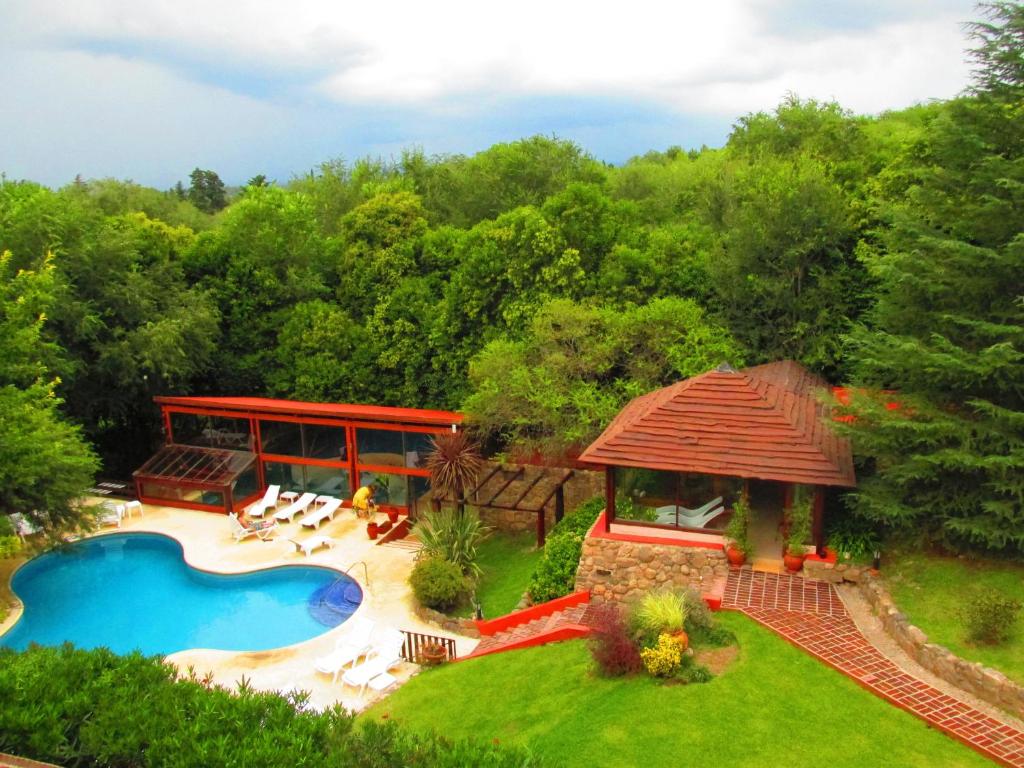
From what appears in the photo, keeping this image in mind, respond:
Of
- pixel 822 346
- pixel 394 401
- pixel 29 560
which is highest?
pixel 822 346

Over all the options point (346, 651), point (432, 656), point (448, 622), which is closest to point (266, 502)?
point (448, 622)

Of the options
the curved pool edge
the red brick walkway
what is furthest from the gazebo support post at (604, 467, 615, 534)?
the curved pool edge

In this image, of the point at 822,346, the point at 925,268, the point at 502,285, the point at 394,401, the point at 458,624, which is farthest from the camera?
the point at 394,401

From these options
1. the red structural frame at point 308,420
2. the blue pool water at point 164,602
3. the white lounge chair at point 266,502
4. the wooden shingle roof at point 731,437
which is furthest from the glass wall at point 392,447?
the wooden shingle roof at point 731,437

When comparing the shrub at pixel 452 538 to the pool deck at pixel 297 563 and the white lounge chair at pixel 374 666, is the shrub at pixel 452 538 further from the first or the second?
the white lounge chair at pixel 374 666

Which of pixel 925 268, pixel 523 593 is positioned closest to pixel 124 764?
pixel 523 593

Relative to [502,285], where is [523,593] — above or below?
below

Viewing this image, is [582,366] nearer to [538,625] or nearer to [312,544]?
[538,625]

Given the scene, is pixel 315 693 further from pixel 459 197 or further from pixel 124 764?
pixel 459 197
